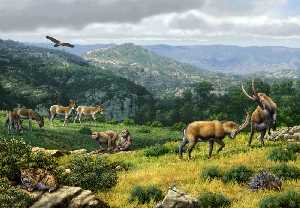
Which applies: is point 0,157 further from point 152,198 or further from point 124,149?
point 124,149

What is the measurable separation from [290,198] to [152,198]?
443 cm

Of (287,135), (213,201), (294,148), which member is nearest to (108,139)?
(287,135)

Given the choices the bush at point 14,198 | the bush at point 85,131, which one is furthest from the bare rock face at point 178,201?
the bush at point 85,131

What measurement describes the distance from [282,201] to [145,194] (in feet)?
14.6

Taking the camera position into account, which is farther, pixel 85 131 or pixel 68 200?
pixel 85 131

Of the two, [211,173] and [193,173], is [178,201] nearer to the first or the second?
[211,173]

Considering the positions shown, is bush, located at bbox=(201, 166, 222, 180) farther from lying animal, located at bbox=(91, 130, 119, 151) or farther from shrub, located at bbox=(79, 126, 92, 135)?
shrub, located at bbox=(79, 126, 92, 135)

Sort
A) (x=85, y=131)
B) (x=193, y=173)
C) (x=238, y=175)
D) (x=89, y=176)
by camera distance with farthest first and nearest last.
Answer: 1. (x=85, y=131)
2. (x=193, y=173)
3. (x=89, y=176)
4. (x=238, y=175)

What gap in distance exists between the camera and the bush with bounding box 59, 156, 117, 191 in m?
18.4

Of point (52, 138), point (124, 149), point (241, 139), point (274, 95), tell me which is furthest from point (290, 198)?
point (274, 95)

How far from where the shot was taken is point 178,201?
563 inches

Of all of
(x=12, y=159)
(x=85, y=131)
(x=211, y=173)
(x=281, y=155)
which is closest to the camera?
(x=12, y=159)

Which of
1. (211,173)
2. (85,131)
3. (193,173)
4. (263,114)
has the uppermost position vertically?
(263,114)

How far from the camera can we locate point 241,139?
30.2 meters
